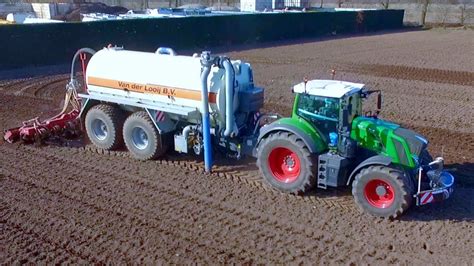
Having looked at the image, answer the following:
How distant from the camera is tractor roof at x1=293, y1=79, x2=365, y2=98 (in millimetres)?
7469

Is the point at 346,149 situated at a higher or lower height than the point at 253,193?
higher

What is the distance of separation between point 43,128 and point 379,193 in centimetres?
714

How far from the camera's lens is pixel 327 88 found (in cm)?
766

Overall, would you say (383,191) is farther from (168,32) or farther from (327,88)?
(168,32)

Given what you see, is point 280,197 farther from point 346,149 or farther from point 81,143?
point 81,143

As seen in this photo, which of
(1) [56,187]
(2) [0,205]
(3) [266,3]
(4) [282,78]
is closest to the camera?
(2) [0,205]

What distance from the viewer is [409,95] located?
16062 millimetres

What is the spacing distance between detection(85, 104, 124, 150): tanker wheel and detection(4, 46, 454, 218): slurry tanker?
0.07 feet

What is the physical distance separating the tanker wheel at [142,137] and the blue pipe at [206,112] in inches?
41.5

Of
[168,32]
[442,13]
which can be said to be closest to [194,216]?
[168,32]

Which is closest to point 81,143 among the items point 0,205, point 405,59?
point 0,205

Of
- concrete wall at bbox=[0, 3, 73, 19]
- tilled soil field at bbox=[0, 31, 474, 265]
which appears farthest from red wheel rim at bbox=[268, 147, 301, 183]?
concrete wall at bbox=[0, 3, 73, 19]

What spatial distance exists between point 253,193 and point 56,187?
328 cm

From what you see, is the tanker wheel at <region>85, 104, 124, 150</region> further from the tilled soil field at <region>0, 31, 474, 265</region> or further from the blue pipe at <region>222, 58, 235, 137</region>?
the blue pipe at <region>222, 58, 235, 137</region>
